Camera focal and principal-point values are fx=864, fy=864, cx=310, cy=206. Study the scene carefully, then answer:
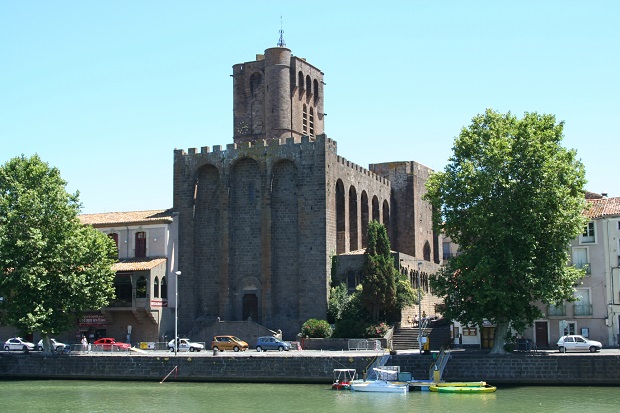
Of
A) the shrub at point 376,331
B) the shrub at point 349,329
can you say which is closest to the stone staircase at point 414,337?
the shrub at point 376,331

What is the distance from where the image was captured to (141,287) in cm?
6581

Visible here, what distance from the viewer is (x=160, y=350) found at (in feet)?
197

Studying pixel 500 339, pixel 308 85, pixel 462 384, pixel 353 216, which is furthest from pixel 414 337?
pixel 308 85

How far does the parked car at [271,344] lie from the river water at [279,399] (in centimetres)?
999

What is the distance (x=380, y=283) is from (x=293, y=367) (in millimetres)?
14049

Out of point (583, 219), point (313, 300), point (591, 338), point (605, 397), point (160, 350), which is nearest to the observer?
point (605, 397)

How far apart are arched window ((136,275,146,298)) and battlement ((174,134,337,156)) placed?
11742 mm

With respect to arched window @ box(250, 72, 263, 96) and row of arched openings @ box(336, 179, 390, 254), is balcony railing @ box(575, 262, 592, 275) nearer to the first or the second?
row of arched openings @ box(336, 179, 390, 254)

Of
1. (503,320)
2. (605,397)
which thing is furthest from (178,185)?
(605,397)

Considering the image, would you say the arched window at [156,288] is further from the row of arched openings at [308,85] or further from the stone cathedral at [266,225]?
the row of arched openings at [308,85]

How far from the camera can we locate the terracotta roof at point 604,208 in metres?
55.2

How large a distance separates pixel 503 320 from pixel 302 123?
35.3 meters

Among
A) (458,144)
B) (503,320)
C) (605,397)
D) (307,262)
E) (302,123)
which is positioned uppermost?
(302,123)

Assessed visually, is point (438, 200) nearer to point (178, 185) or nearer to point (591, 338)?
point (591, 338)
